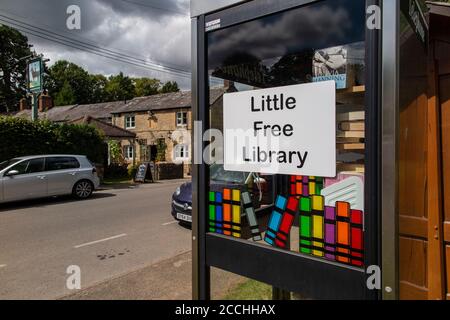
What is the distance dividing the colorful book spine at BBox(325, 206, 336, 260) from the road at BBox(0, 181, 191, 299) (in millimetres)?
3433

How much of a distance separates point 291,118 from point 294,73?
1.65 feet

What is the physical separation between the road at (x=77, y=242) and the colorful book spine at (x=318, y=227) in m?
3.36

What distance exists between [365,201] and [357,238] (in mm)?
234

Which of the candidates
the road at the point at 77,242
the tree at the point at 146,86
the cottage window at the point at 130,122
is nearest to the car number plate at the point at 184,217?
the road at the point at 77,242

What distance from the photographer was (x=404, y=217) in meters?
2.69

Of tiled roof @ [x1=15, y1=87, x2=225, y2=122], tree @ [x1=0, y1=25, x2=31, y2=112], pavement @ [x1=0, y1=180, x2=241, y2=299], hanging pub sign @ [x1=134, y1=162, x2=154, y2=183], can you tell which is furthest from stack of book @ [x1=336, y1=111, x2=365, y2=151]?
tree @ [x1=0, y1=25, x2=31, y2=112]


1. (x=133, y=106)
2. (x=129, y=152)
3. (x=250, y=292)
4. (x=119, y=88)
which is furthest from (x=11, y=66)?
(x=250, y=292)

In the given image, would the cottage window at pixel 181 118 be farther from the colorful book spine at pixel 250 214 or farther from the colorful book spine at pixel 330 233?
the colorful book spine at pixel 330 233

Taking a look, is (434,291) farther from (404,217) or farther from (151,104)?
(151,104)

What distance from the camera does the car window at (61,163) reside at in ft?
36.1

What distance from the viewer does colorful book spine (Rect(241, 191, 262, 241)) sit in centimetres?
238

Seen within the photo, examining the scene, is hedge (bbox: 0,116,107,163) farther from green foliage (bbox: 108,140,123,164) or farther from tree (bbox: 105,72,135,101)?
tree (bbox: 105,72,135,101)

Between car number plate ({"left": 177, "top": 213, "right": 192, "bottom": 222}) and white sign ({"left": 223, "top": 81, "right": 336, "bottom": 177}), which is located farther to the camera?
car number plate ({"left": 177, "top": 213, "right": 192, "bottom": 222})

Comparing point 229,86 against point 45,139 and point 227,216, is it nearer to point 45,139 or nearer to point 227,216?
point 227,216
